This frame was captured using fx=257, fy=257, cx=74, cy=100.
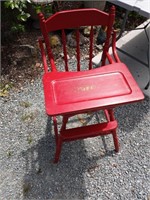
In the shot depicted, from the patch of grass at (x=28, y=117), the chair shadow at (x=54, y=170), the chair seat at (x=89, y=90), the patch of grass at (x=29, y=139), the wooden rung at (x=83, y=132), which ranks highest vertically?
the chair seat at (x=89, y=90)

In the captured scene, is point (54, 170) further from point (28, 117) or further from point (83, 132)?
point (28, 117)

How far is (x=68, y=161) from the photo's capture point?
7.52ft

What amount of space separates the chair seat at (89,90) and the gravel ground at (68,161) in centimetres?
79

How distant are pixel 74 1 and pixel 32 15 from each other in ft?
1.99

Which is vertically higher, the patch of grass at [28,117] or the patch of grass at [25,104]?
the patch of grass at [25,104]

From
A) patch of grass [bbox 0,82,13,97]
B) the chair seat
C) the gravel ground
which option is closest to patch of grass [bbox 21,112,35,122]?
the gravel ground

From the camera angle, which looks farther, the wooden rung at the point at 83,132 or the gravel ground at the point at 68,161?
the gravel ground at the point at 68,161

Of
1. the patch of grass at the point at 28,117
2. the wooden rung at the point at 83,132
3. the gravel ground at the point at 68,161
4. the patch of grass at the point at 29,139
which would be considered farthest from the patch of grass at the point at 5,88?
the wooden rung at the point at 83,132

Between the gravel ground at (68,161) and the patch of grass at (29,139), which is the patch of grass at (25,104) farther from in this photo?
the patch of grass at (29,139)

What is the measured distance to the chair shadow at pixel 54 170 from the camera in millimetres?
2117

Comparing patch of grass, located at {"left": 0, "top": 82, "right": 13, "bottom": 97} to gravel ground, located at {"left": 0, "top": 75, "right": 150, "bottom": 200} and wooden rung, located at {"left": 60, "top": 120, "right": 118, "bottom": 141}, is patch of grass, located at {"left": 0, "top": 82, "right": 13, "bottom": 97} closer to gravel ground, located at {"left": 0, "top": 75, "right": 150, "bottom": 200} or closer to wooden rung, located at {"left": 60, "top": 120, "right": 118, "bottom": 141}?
gravel ground, located at {"left": 0, "top": 75, "right": 150, "bottom": 200}

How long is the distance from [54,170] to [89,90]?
869mm

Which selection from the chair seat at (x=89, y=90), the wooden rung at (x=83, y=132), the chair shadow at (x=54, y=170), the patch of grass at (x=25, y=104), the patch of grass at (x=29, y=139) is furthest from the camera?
the patch of grass at (x=25, y=104)

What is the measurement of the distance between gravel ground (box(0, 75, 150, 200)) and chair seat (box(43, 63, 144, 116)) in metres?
0.79
